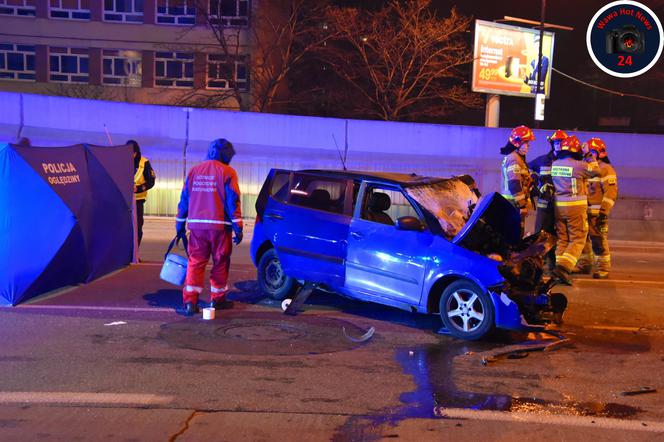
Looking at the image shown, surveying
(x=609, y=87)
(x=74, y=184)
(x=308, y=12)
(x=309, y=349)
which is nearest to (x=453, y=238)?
(x=309, y=349)

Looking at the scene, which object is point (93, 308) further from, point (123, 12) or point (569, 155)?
point (123, 12)

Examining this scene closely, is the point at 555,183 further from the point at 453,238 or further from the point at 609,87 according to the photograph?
the point at 609,87

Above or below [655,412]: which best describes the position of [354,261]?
above

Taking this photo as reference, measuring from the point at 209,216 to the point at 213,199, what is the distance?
0.19 m

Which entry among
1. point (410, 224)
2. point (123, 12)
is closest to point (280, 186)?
point (410, 224)

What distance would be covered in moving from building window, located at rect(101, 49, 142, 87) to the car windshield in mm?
35651

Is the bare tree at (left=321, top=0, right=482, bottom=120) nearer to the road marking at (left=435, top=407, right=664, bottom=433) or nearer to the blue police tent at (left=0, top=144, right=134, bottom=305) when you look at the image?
the blue police tent at (left=0, top=144, right=134, bottom=305)

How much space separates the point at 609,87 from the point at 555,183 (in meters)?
36.8

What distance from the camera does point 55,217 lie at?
839 centimetres

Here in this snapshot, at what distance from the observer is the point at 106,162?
988 centimetres

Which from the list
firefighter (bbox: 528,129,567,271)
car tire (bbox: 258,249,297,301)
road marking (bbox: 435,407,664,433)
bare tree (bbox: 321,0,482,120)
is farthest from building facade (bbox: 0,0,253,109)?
road marking (bbox: 435,407,664,433)

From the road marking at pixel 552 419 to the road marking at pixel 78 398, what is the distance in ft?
6.61

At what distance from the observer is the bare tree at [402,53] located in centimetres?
3170

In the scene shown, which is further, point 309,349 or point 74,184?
point 74,184
